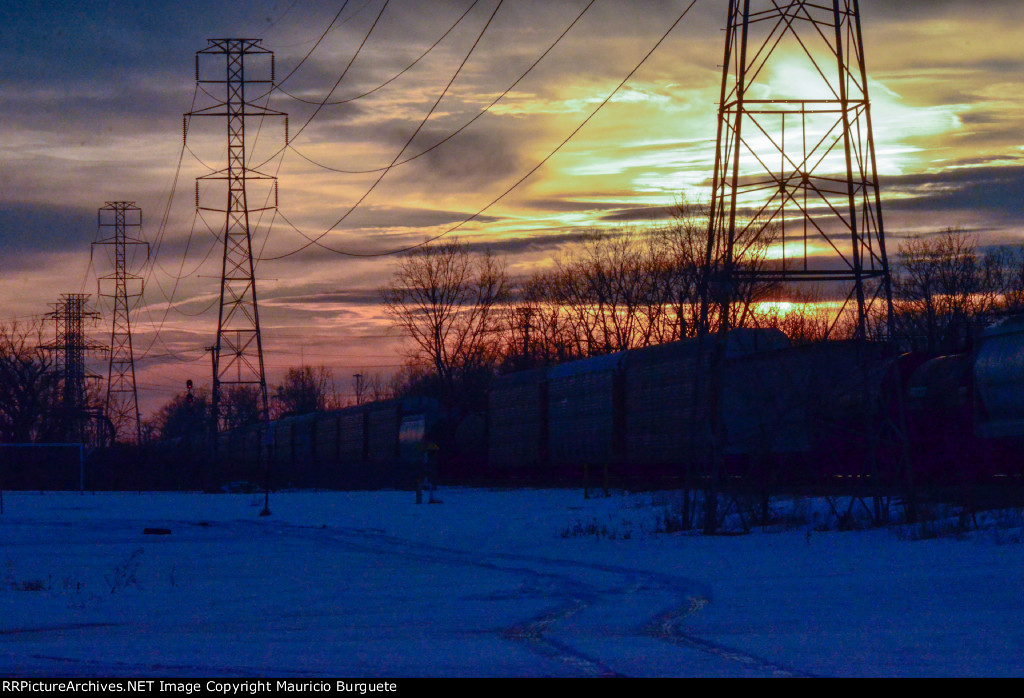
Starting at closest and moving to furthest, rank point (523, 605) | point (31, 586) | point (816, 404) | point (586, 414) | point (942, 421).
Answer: point (523, 605) < point (31, 586) < point (942, 421) < point (816, 404) < point (586, 414)

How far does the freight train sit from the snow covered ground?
11.5ft

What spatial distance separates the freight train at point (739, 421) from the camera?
1925cm

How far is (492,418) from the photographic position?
1641 inches

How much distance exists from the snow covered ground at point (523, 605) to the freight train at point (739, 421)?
3512 millimetres

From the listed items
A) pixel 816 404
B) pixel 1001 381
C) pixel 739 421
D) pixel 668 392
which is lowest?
pixel 739 421

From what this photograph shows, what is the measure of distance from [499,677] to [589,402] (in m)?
27.2

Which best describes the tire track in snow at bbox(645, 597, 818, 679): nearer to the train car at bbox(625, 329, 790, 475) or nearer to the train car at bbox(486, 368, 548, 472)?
the train car at bbox(625, 329, 790, 475)

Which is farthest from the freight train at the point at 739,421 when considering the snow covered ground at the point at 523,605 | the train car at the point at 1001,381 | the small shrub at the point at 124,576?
the small shrub at the point at 124,576

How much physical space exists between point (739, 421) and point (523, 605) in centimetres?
1678

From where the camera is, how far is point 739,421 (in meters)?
26.5

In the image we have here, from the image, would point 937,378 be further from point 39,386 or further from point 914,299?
point 39,386

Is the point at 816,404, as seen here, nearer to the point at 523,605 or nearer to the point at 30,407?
the point at 523,605

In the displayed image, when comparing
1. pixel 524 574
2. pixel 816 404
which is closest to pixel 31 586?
pixel 524 574

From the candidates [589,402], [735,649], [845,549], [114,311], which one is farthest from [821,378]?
[114,311]
